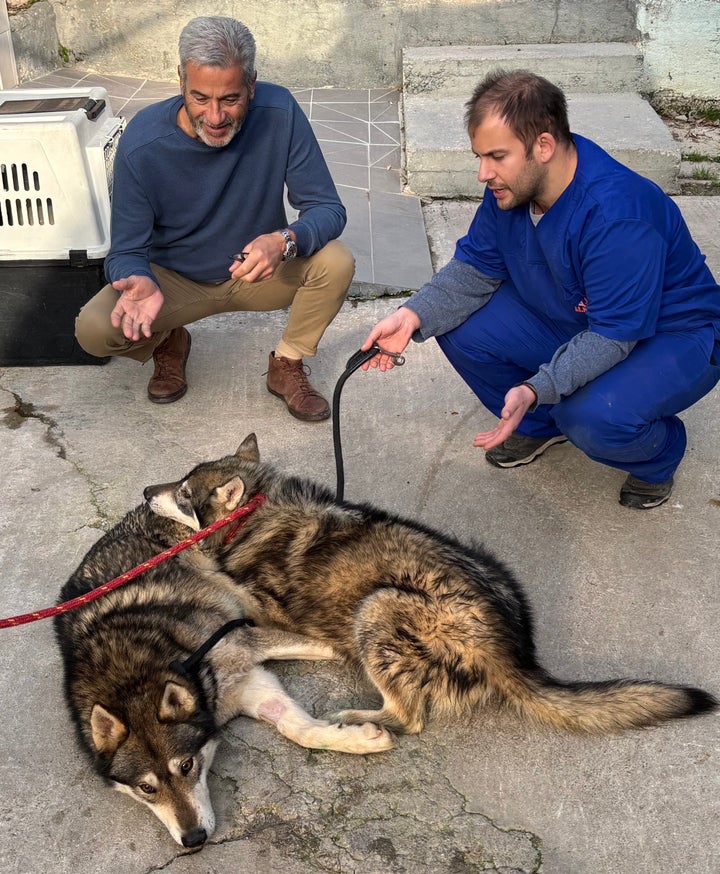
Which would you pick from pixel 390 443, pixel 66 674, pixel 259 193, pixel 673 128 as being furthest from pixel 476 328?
pixel 673 128

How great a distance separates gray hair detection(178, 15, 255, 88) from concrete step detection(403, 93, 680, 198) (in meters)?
2.63

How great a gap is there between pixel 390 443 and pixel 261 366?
0.98 m

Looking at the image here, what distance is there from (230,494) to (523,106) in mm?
1699

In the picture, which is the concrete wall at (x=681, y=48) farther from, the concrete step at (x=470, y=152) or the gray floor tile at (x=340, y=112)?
the gray floor tile at (x=340, y=112)

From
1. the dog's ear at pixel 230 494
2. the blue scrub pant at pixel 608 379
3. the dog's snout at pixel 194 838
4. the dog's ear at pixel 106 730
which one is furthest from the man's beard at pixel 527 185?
the dog's snout at pixel 194 838

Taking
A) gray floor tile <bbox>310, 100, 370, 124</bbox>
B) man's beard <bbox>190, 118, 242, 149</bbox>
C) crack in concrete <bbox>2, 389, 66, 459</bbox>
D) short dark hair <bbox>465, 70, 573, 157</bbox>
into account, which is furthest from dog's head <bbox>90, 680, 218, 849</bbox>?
gray floor tile <bbox>310, 100, 370, 124</bbox>

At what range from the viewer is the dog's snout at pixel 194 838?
2430 mm

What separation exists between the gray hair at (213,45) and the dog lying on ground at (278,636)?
5.58ft

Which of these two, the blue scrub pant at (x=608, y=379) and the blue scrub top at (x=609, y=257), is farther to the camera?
the blue scrub pant at (x=608, y=379)

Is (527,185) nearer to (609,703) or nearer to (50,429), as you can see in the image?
(609,703)

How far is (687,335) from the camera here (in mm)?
3416

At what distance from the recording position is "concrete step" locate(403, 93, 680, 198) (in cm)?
621

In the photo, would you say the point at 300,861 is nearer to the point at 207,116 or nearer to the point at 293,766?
the point at 293,766

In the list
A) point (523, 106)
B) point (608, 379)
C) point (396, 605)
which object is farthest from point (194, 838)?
point (523, 106)
